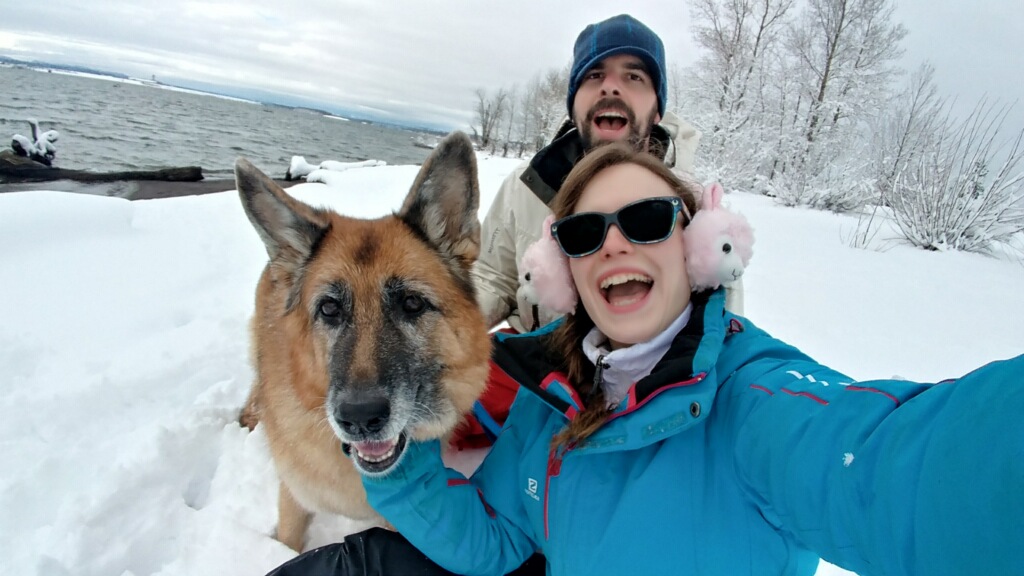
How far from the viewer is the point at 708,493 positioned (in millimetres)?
1559

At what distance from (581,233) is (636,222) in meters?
0.24

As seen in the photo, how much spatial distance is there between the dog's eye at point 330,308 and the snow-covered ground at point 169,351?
1.42 m

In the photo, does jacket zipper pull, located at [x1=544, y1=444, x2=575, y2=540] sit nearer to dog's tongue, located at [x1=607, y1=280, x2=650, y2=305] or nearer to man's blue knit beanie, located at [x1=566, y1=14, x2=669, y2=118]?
dog's tongue, located at [x1=607, y1=280, x2=650, y2=305]

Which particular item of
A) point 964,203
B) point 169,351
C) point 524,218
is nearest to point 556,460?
point 524,218

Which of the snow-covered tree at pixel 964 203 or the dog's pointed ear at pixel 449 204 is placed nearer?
the dog's pointed ear at pixel 449 204

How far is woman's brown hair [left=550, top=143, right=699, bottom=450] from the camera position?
188cm

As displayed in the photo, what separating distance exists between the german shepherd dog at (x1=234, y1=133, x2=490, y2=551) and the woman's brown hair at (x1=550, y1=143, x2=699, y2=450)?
0.61 meters

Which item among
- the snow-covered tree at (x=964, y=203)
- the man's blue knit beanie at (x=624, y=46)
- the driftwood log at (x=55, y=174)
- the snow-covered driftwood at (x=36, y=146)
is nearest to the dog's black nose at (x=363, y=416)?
the man's blue knit beanie at (x=624, y=46)

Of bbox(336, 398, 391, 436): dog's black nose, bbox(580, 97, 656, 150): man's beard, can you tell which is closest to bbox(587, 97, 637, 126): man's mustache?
bbox(580, 97, 656, 150): man's beard

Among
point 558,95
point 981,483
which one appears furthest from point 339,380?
point 558,95

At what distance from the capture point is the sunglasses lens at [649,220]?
184 centimetres

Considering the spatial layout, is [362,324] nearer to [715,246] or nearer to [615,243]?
[615,243]

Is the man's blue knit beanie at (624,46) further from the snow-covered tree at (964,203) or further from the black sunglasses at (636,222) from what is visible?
the snow-covered tree at (964,203)

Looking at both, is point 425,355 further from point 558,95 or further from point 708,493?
point 558,95
